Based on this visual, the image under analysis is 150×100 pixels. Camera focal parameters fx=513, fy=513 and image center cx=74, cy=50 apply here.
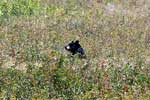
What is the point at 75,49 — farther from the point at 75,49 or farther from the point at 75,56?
the point at 75,56

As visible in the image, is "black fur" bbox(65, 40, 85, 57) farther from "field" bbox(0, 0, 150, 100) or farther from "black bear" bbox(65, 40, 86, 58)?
"field" bbox(0, 0, 150, 100)

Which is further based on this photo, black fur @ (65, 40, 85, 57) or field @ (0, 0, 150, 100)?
black fur @ (65, 40, 85, 57)

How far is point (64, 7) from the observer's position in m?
24.9

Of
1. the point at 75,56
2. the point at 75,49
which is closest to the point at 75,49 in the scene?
the point at 75,49

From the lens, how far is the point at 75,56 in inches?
585

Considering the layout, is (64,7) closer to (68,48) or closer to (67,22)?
(67,22)

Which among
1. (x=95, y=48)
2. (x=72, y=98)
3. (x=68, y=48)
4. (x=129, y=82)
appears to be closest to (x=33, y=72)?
(x=72, y=98)

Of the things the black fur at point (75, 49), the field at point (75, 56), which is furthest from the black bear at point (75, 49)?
the field at point (75, 56)

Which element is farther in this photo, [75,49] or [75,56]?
[75,49]

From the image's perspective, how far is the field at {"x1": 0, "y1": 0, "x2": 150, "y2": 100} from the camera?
12109 mm

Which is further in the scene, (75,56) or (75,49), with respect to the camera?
(75,49)

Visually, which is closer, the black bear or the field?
the field

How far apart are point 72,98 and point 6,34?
7.62 meters

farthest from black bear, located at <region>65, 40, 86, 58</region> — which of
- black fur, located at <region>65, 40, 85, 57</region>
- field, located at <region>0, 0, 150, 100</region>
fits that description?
field, located at <region>0, 0, 150, 100</region>
